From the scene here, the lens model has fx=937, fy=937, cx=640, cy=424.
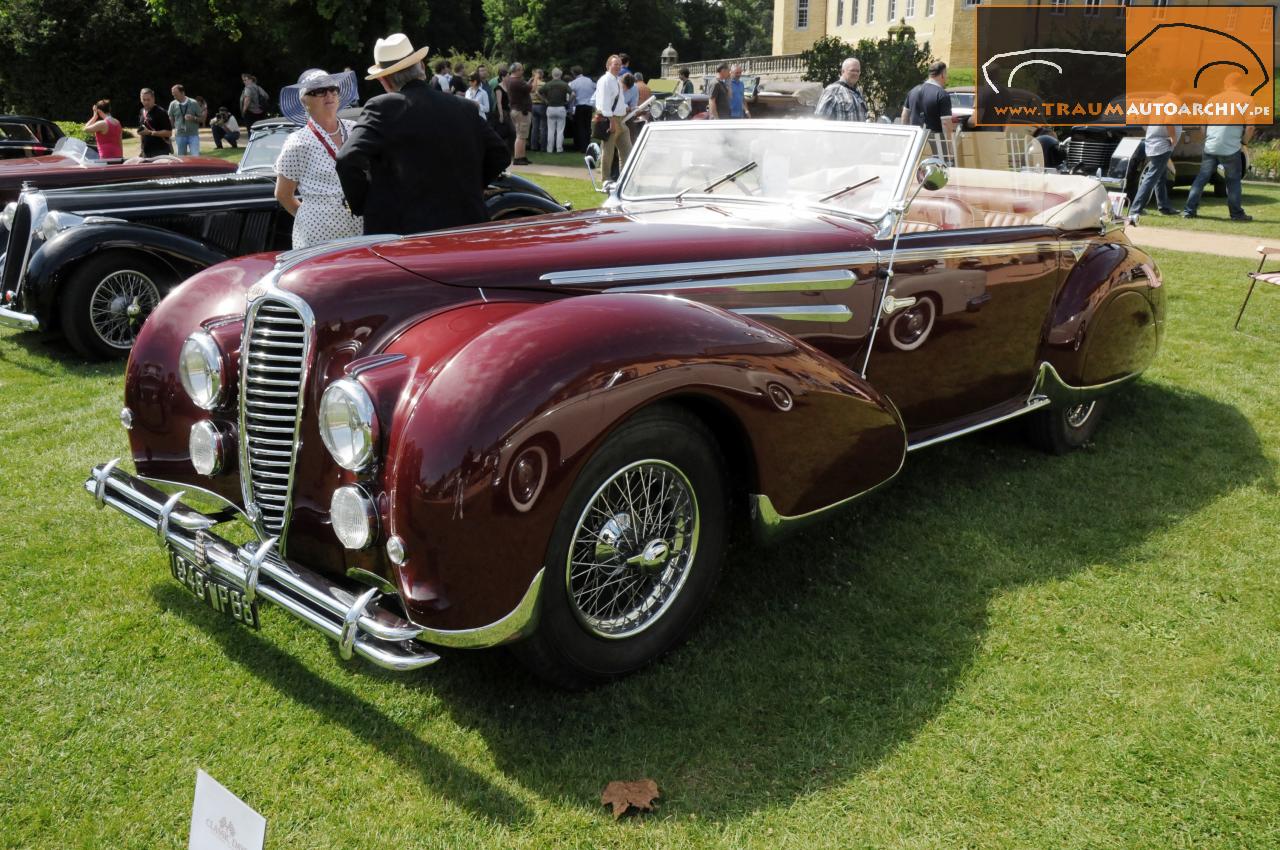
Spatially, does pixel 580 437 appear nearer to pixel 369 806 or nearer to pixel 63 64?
pixel 369 806

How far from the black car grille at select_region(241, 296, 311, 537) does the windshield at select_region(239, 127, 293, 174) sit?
19.4 feet

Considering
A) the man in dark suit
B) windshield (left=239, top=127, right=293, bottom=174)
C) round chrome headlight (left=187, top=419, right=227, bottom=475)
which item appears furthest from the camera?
windshield (left=239, top=127, right=293, bottom=174)

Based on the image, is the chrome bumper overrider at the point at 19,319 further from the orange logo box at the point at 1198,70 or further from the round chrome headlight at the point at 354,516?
the orange logo box at the point at 1198,70

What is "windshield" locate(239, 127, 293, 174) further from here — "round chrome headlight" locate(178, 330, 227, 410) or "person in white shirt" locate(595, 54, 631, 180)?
"person in white shirt" locate(595, 54, 631, 180)

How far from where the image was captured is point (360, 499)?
8.16ft

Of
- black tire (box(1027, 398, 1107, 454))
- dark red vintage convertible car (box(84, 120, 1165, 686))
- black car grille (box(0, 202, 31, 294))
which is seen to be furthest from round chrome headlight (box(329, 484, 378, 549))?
black car grille (box(0, 202, 31, 294))

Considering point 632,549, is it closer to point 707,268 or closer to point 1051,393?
point 707,268

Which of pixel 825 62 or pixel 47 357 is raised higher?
pixel 825 62

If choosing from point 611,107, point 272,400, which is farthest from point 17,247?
point 611,107

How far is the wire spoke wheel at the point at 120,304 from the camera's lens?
6.67 meters

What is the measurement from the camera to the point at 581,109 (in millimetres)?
20344

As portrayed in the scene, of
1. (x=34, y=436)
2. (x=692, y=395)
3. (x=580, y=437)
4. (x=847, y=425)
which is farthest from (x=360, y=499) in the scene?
(x=34, y=436)

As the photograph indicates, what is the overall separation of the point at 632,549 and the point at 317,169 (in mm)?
3346

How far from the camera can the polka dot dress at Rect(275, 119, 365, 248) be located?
5.06m
